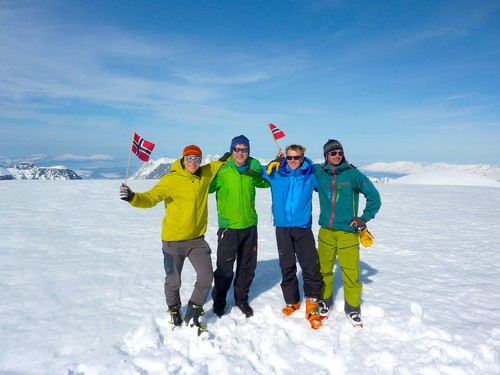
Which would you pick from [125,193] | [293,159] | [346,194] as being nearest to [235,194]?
[293,159]

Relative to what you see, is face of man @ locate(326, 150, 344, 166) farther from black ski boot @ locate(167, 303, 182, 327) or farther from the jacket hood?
black ski boot @ locate(167, 303, 182, 327)

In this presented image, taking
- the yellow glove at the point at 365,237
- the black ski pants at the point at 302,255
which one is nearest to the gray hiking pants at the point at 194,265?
the black ski pants at the point at 302,255

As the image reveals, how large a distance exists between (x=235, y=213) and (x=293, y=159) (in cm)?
122

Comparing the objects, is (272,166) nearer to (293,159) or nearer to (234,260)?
(293,159)

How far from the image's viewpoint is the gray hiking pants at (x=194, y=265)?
14.9ft

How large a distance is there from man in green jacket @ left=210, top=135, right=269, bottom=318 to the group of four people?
0.02m

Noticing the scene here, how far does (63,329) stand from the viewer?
14.5 ft

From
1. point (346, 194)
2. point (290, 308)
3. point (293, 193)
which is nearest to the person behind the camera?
point (346, 194)

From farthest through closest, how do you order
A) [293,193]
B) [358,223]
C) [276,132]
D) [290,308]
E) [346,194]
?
[276,132] → [290,308] → [293,193] → [346,194] → [358,223]

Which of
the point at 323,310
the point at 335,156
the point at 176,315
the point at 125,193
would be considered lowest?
the point at 323,310

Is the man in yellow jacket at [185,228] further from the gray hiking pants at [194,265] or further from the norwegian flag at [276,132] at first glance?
the norwegian flag at [276,132]

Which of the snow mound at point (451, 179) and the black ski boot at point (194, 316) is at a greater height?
the snow mound at point (451, 179)

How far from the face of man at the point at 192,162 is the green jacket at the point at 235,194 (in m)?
0.48

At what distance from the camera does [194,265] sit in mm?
4594
